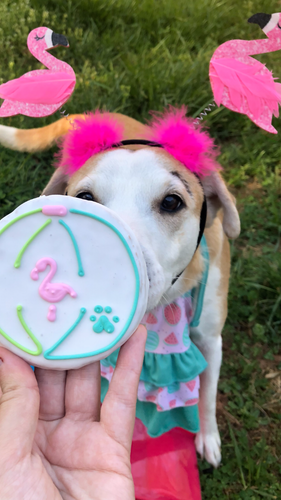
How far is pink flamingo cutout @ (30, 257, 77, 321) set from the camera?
1322 mm

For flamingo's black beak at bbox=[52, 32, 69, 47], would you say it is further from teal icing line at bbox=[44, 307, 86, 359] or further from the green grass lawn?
the green grass lawn

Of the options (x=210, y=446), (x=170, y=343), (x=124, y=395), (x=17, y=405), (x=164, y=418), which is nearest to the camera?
(x=17, y=405)

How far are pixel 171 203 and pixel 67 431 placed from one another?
1.07 m

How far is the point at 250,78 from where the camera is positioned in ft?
5.23

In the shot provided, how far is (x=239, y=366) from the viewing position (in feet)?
9.51

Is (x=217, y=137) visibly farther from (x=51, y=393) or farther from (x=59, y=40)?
(x=51, y=393)

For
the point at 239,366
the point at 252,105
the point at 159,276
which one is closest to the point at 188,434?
the point at 239,366

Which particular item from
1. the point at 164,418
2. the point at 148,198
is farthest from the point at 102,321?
the point at 164,418

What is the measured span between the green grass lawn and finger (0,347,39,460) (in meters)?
1.77

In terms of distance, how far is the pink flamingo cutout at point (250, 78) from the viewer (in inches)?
61.2

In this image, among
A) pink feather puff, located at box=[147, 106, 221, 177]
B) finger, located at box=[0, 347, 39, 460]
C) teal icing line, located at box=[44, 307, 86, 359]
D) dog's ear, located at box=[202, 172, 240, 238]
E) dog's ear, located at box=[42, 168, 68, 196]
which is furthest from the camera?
dog's ear, located at box=[42, 168, 68, 196]

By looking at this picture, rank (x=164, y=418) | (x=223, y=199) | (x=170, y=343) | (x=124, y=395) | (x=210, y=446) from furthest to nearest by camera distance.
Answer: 1. (x=210, y=446)
2. (x=164, y=418)
3. (x=170, y=343)
4. (x=223, y=199)
5. (x=124, y=395)

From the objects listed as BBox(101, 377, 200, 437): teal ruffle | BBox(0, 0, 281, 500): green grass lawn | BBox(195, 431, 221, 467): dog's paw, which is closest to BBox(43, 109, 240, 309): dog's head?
BBox(101, 377, 200, 437): teal ruffle

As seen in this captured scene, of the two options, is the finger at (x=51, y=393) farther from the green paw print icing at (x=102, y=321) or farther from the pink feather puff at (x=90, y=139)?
the pink feather puff at (x=90, y=139)
